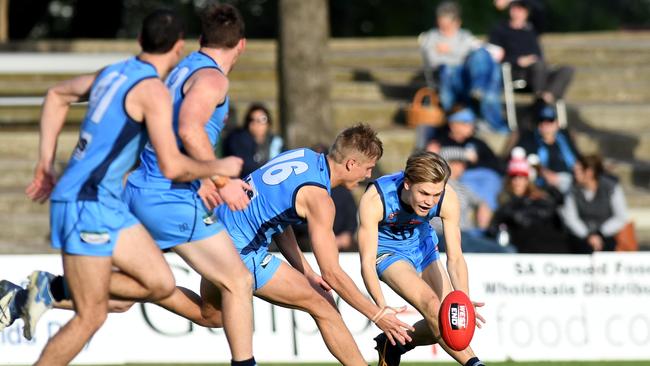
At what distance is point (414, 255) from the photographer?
817 centimetres

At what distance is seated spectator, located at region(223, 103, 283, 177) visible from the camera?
12570mm

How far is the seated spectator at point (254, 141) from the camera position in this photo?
41.2 ft

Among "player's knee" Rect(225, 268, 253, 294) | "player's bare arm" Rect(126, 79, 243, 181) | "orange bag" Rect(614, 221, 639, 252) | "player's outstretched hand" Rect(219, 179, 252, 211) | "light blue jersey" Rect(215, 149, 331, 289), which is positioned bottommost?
"orange bag" Rect(614, 221, 639, 252)

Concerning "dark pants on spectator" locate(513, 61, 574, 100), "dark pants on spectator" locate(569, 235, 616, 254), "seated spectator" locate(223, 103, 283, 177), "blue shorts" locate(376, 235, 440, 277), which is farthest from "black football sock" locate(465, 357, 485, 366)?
"dark pants on spectator" locate(513, 61, 574, 100)

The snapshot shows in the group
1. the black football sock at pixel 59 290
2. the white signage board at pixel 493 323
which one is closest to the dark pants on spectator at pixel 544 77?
the white signage board at pixel 493 323

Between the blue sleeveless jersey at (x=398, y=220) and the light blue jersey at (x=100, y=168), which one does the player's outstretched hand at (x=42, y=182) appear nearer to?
the light blue jersey at (x=100, y=168)

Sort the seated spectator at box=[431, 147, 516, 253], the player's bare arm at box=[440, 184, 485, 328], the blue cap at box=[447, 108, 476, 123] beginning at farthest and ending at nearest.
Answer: the blue cap at box=[447, 108, 476, 123], the seated spectator at box=[431, 147, 516, 253], the player's bare arm at box=[440, 184, 485, 328]

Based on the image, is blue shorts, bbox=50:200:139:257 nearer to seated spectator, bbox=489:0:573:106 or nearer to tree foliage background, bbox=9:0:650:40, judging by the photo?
seated spectator, bbox=489:0:573:106

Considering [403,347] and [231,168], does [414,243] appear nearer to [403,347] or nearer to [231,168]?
[403,347]

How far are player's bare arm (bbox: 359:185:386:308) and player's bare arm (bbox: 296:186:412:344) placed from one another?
0.27 meters

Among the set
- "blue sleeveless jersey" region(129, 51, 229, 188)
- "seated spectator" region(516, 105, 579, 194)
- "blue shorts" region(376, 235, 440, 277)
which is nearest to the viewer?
"blue sleeveless jersey" region(129, 51, 229, 188)

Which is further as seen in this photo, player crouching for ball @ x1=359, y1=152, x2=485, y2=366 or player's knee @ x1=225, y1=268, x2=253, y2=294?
player crouching for ball @ x1=359, y1=152, x2=485, y2=366

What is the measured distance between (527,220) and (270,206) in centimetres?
521

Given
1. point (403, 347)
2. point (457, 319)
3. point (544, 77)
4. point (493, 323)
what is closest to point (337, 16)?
point (544, 77)
